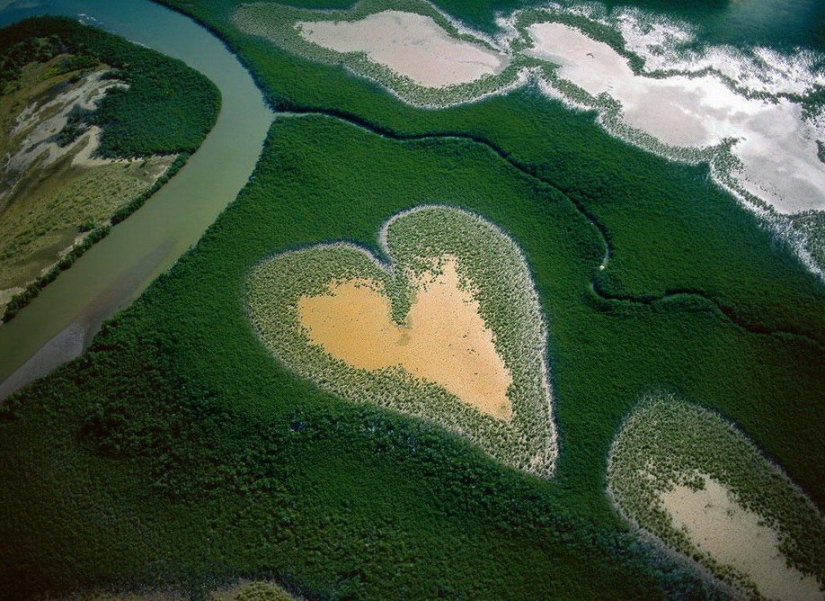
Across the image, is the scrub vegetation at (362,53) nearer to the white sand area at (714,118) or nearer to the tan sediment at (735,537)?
the white sand area at (714,118)

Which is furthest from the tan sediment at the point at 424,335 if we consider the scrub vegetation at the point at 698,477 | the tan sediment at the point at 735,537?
the tan sediment at the point at 735,537

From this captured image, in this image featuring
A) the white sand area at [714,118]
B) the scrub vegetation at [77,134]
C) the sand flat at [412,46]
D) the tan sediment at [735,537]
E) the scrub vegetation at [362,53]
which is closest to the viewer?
the tan sediment at [735,537]

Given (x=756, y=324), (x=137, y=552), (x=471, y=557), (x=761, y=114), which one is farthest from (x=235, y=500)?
(x=761, y=114)

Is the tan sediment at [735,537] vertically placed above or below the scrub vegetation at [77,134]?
below

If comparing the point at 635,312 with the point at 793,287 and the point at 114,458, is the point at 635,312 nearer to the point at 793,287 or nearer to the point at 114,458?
the point at 793,287

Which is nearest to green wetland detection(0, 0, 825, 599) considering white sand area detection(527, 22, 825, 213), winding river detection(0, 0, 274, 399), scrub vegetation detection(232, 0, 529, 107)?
winding river detection(0, 0, 274, 399)

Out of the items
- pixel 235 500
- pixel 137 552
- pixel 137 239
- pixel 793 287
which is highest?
pixel 793 287

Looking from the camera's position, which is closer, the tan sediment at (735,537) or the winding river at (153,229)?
the tan sediment at (735,537)
